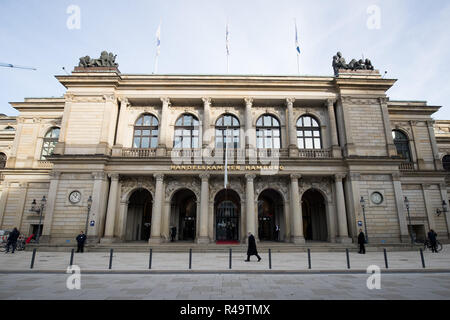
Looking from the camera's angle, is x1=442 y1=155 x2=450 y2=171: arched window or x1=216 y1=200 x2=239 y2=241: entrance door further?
x1=442 y1=155 x2=450 y2=171: arched window

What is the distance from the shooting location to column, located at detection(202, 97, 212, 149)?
79.2 feet

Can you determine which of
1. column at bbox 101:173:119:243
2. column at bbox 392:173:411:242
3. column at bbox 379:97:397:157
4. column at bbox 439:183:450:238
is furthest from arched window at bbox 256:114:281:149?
column at bbox 439:183:450:238

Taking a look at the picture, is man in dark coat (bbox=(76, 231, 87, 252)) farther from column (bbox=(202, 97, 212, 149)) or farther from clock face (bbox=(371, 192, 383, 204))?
clock face (bbox=(371, 192, 383, 204))

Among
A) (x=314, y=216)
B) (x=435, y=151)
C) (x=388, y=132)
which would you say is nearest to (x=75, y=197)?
(x=314, y=216)

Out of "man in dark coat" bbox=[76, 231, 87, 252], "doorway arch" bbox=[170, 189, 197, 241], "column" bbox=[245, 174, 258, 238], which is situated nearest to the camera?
"man in dark coat" bbox=[76, 231, 87, 252]

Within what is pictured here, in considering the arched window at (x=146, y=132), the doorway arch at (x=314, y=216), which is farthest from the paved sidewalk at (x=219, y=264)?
the arched window at (x=146, y=132)

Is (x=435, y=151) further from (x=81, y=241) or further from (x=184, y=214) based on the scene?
(x=81, y=241)

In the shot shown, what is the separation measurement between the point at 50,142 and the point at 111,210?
15027mm

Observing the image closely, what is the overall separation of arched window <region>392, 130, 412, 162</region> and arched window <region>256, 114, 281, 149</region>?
16.2m

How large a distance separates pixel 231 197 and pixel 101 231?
1340cm

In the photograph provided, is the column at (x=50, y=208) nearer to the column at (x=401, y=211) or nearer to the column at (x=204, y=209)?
the column at (x=204, y=209)

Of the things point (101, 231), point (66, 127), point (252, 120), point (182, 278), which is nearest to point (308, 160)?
point (252, 120)

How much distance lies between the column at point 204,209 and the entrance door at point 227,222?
4.91m
